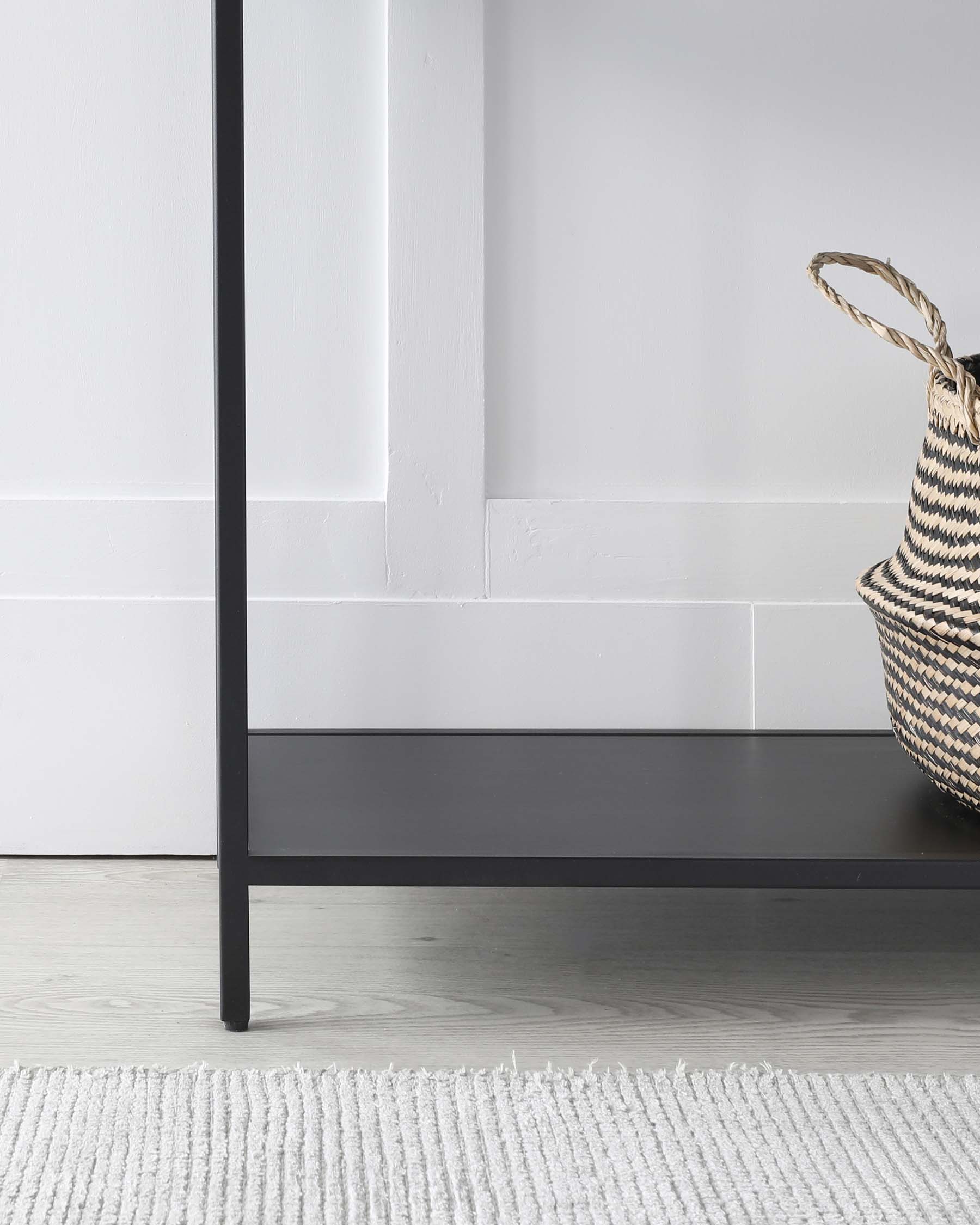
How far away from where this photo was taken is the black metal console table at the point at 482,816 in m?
0.70

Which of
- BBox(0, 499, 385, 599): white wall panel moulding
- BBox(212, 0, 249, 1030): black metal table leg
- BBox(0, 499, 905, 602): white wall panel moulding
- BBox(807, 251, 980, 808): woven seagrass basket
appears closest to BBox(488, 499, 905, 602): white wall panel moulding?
BBox(0, 499, 905, 602): white wall panel moulding

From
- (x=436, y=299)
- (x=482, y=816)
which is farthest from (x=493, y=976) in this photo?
(x=436, y=299)

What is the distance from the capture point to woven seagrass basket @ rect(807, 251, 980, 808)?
747mm

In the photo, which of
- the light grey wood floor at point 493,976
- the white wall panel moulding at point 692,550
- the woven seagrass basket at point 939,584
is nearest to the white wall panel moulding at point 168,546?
the white wall panel moulding at point 692,550

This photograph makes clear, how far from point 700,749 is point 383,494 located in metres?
0.40

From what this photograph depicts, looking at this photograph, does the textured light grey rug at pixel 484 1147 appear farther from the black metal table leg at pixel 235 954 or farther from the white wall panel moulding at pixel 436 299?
the white wall panel moulding at pixel 436 299

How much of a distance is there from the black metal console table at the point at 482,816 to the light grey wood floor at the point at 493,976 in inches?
3.2

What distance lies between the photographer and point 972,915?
99 centimetres

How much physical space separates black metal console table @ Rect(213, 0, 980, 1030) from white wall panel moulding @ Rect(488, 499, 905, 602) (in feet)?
0.79

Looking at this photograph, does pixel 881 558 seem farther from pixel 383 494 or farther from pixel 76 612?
pixel 76 612

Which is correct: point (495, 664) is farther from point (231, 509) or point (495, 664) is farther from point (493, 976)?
point (231, 509)

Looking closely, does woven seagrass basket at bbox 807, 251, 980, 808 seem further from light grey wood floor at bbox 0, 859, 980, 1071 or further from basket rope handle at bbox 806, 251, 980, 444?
light grey wood floor at bbox 0, 859, 980, 1071

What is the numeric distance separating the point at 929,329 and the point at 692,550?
Answer: 384 mm

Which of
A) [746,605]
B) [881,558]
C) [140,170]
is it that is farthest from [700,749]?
[140,170]
